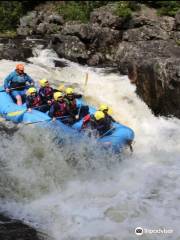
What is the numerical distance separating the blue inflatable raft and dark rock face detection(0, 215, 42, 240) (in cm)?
285

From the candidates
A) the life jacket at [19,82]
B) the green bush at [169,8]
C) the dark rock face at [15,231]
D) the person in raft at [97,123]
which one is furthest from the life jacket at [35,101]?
the green bush at [169,8]

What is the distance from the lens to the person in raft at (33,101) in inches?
423

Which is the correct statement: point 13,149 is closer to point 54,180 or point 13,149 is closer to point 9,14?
point 54,180

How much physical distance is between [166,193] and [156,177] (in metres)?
0.65

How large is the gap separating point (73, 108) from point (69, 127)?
0.68m

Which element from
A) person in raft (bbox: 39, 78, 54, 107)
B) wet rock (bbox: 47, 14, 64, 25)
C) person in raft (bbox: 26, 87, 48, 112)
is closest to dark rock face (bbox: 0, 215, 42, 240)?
person in raft (bbox: 26, 87, 48, 112)

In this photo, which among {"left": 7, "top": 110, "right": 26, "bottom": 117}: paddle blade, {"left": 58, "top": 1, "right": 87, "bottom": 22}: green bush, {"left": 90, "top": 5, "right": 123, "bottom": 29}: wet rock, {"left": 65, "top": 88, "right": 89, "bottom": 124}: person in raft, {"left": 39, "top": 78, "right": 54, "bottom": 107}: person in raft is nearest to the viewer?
{"left": 65, "top": 88, "right": 89, "bottom": 124}: person in raft

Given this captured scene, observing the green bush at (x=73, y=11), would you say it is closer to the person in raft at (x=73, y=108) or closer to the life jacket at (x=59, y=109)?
the person in raft at (x=73, y=108)

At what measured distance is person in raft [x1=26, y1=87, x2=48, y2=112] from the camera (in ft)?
35.3

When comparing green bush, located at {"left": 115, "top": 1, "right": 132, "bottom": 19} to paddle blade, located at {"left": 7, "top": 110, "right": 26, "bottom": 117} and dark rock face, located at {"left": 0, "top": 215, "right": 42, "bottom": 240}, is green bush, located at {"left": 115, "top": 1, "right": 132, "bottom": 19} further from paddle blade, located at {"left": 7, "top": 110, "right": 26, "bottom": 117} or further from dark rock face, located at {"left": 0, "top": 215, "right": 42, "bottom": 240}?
dark rock face, located at {"left": 0, "top": 215, "right": 42, "bottom": 240}

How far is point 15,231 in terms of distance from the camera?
717cm

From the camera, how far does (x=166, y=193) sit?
853 centimetres

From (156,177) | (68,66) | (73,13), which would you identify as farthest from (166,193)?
(73,13)

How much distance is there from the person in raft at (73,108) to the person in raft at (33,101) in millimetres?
686
